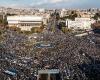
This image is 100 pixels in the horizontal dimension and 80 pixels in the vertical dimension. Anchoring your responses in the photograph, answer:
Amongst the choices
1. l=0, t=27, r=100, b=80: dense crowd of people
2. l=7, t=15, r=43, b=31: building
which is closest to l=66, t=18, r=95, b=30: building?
l=7, t=15, r=43, b=31: building

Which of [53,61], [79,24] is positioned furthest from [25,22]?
[53,61]

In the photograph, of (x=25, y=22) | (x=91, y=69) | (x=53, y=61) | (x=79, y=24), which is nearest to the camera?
(x=91, y=69)

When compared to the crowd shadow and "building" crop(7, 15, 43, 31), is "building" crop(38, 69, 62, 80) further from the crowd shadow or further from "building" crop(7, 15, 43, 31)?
"building" crop(7, 15, 43, 31)

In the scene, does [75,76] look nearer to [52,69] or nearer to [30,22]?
[52,69]

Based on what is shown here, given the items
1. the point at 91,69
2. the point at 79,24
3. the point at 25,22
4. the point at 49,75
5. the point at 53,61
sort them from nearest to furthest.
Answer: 1. the point at 49,75
2. the point at 91,69
3. the point at 53,61
4. the point at 79,24
5. the point at 25,22

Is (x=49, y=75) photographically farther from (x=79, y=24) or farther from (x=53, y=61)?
(x=79, y=24)

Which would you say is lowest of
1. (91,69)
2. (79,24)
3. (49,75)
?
(49,75)

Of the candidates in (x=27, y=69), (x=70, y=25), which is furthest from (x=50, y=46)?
(x=70, y=25)

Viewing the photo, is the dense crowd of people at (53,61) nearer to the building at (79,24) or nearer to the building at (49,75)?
the building at (49,75)

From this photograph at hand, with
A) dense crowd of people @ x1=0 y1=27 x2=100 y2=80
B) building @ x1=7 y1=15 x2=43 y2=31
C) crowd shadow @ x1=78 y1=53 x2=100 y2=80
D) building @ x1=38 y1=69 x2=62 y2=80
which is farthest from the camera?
building @ x1=7 y1=15 x2=43 y2=31
